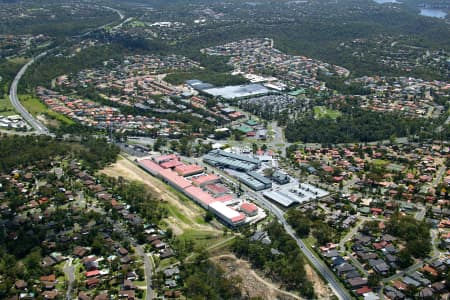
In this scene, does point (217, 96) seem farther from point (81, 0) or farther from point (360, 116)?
point (81, 0)

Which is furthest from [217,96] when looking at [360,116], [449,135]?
[449,135]

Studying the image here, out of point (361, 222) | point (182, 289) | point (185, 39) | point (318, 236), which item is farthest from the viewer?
point (185, 39)

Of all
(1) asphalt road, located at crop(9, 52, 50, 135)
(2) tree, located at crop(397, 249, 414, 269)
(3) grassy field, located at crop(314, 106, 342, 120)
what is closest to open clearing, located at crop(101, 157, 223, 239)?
(2) tree, located at crop(397, 249, 414, 269)

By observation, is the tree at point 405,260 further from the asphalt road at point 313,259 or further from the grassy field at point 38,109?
the grassy field at point 38,109

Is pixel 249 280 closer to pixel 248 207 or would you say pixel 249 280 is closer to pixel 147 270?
pixel 147 270

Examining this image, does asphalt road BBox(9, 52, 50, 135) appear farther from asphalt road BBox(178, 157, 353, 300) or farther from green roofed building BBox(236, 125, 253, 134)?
asphalt road BBox(178, 157, 353, 300)

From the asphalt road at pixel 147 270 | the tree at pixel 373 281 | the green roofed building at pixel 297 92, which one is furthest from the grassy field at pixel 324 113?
the asphalt road at pixel 147 270
